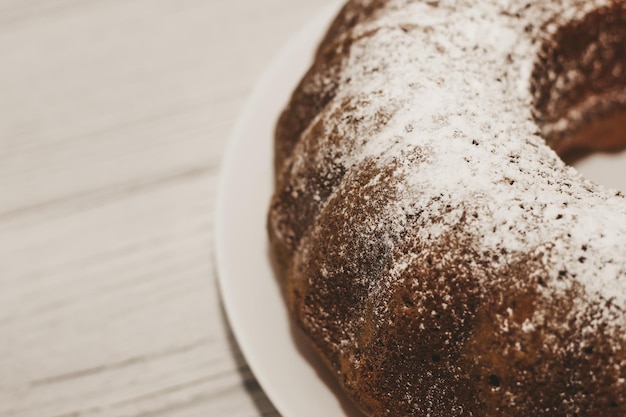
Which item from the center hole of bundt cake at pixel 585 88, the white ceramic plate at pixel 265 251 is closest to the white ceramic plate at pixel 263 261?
the white ceramic plate at pixel 265 251

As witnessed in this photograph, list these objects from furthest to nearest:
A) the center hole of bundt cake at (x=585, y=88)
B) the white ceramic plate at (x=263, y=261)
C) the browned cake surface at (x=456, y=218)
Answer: the center hole of bundt cake at (x=585, y=88)
the white ceramic plate at (x=263, y=261)
the browned cake surface at (x=456, y=218)

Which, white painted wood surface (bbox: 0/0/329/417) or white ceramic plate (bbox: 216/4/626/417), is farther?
white painted wood surface (bbox: 0/0/329/417)

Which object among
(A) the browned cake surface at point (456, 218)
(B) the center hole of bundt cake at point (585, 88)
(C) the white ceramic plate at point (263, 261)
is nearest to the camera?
(A) the browned cake surface at point (456, 218)

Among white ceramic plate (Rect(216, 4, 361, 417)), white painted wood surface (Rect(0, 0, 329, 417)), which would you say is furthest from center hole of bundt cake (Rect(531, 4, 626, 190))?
white painted wood surface (Rect(0, 0, 329, 417))

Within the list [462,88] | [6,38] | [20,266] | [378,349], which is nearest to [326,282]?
[378,349]

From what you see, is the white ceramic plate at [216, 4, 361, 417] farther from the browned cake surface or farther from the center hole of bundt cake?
the center hole of bundt cake

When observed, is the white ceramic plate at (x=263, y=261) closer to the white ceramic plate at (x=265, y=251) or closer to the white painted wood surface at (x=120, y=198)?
the white ceramic plate at (x=265, y=251)

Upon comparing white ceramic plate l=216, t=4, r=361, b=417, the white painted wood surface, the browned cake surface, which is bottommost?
the white painted wood surface
